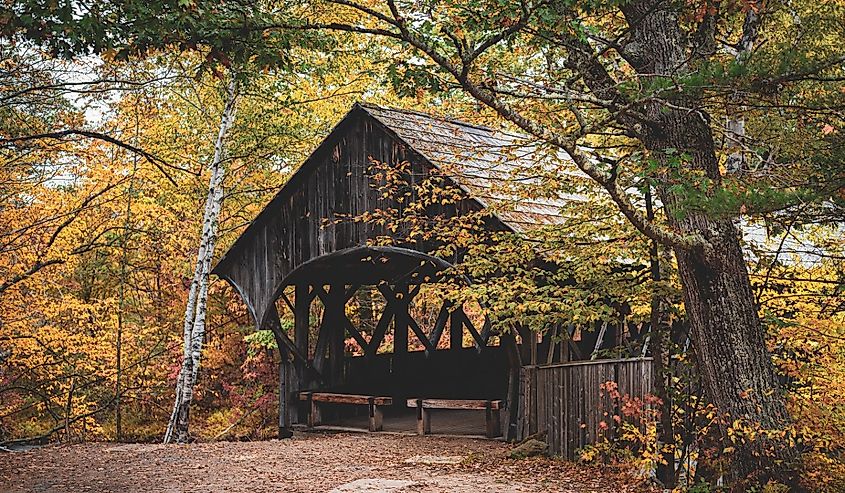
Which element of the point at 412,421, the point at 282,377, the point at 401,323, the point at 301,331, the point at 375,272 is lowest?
the point at 412,421

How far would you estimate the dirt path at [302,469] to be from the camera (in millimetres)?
8984

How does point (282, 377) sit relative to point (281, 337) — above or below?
below

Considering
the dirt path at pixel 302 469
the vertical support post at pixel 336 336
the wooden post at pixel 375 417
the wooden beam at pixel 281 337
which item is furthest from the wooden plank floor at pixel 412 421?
the wooden beam at pixel 281 337

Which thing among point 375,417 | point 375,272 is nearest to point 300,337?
point 375,272

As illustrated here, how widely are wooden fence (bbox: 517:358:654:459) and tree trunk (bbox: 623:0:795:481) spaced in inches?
68.1

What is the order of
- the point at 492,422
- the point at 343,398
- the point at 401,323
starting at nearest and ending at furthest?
the point at 492,422
the point at 343,398
the point at 401,323

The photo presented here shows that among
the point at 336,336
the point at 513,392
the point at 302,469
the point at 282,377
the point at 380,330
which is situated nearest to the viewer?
the point at 302,469

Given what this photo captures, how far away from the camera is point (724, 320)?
288 inches

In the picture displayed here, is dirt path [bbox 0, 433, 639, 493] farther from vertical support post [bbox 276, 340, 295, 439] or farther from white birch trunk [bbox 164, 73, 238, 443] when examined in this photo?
vertical support post [bbox 276, 340, 295, 439]

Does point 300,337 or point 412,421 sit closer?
point 412,421

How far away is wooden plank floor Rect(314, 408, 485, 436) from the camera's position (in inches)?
552

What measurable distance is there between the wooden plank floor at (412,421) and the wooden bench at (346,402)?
0.79ft

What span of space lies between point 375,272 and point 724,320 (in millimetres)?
10022

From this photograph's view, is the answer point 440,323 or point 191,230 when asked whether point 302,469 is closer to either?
point 440,323
